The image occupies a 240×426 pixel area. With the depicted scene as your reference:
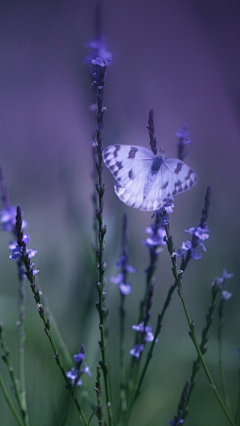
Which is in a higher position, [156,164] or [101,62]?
[101,62]

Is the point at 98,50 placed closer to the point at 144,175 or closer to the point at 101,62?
the point at 101,62

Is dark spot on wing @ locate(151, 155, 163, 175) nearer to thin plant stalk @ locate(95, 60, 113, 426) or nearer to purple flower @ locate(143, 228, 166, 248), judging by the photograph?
purple flower @ locate(143, 228, 166, 248)

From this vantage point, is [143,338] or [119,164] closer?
[143,338]

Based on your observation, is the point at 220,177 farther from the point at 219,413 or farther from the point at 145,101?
the point at 219,413

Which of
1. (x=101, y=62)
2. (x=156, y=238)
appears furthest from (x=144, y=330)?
(x=101, y=62)

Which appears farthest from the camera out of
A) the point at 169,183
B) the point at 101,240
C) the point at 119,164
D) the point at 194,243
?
the point at 119,164

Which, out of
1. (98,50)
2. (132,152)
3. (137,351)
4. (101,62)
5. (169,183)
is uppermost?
(98,50)

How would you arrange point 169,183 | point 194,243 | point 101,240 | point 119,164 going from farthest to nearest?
point 119,164, point 169,183, point 194,243, point 101,240

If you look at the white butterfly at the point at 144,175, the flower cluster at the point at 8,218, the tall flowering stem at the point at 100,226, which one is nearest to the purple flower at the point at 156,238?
the white butterfly at the point at 144,175
